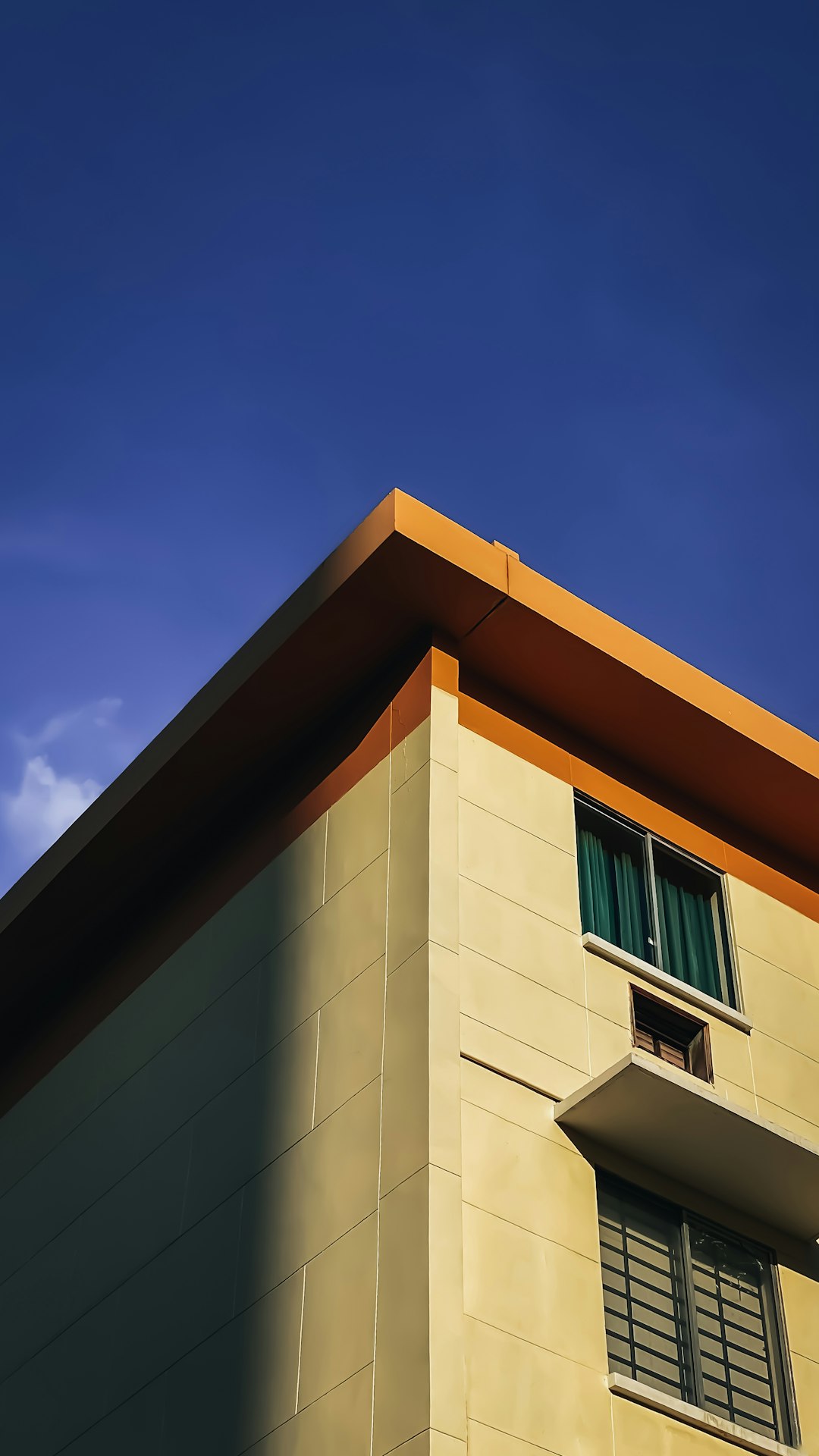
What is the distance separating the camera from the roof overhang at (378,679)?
16.1 metres

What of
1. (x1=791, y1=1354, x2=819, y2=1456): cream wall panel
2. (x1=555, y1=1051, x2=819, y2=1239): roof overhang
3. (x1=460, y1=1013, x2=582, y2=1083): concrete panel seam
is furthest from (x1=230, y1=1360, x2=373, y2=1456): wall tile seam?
(x1=791, y1=1354, x2=819, y2=1456): cream wall panel

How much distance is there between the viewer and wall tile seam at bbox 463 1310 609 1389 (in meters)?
11.8

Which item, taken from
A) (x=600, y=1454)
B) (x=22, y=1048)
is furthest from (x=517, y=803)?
(x=22, y=1048)

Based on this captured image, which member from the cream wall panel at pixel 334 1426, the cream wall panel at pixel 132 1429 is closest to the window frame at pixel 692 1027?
the cream wall panel at pixel 334 1426

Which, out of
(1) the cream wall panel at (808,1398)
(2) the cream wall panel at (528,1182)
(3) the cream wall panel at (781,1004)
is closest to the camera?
(2) the cream wall panel at (528,1182)

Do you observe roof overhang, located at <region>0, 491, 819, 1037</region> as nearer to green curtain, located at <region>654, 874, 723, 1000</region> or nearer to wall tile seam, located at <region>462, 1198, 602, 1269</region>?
green curtain, located at <region>654, 874, 723, 1000</region>

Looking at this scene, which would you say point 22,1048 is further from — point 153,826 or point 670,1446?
point 670,1446

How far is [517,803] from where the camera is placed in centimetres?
1588

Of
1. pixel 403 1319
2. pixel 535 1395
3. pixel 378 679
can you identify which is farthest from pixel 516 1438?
pixel 378 679

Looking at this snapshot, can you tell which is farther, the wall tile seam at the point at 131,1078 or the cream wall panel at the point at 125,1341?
the wall tile seam at the point at 131,1078

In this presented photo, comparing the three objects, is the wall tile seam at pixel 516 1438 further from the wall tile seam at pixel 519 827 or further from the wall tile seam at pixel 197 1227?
the wall tile seam at pixel 519 827

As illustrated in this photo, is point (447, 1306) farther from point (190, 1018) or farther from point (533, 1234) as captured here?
point (190, 1018)

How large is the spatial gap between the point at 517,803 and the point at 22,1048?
8.37 metres

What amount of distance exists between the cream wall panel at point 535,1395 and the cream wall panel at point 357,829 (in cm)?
478
